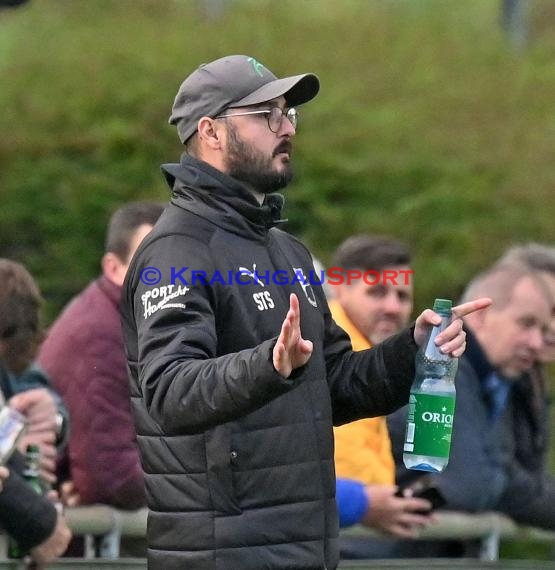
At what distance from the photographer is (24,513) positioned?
16.8 ft

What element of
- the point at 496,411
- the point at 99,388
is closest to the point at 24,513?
the point at 99,388

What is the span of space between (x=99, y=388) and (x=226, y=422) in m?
2.06

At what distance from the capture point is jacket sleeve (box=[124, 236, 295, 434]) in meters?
3.69

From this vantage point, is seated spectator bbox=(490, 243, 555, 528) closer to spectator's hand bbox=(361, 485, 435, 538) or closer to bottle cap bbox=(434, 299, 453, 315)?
spectator's hand bbox=(361, 485, 435, 538)

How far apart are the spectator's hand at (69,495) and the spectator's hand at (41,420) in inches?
12.4

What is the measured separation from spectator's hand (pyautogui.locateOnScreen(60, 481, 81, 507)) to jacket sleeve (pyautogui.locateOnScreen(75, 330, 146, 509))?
1.9 inches


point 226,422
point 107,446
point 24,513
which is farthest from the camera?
point 107,446

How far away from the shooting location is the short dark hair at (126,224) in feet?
19.8

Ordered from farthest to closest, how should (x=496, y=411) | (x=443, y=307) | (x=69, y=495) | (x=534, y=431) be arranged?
(x=534, y=431) < (x=496, y=411) < (x=69, y=495) < (x=443, y=307)

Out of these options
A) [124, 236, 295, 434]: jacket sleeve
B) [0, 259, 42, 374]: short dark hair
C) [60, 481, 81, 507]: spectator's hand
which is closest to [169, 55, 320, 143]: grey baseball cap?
[124, 236, 295, 434]: jacket sleeve

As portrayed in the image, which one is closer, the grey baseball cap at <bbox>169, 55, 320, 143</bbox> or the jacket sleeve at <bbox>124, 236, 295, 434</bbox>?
the jacket sleeve at <bbox>124, 236, 295, 434</bbox>

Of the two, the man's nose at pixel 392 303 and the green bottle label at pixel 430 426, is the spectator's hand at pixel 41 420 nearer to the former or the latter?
the man's nose at pixel 392 303

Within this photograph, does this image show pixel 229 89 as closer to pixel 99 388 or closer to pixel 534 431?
pixel 99 388

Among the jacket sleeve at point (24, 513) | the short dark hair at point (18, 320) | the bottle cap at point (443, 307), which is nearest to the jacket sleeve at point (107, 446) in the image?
the short dark hair at point (18, 320)
